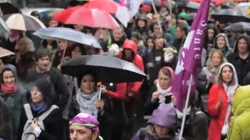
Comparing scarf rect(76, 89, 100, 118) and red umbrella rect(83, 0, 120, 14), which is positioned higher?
red umbrella rect(83, 0, 120, 14)

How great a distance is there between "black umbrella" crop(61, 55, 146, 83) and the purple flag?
1465 mm

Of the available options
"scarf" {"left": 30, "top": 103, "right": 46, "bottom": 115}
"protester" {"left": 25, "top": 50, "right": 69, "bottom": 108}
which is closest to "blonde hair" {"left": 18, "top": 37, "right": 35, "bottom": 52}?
"protester" {"left": 25, "top": 50, "right": 69, "bottom": 108}

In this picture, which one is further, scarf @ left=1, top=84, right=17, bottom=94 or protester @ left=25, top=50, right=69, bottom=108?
protester @ left=25, top=50, right=69, bottom=108

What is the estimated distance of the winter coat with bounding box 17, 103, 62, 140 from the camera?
8344 mm

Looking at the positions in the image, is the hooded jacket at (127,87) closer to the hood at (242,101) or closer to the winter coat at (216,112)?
the winter coat at (216,112)

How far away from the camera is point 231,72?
31.0 feet

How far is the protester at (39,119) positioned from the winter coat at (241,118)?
8.37 ft

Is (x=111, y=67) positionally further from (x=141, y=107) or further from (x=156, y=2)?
(x=156, y=2)

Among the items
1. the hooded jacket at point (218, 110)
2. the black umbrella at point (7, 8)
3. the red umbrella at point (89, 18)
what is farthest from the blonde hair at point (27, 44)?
the hooded jacket at point (218, 110)

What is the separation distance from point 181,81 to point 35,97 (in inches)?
65.0

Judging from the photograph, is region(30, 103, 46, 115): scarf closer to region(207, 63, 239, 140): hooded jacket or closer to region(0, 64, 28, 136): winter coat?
region(0, 64, 28, 136): winter coat

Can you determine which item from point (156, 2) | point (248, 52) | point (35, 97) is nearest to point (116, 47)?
point (248, 52)

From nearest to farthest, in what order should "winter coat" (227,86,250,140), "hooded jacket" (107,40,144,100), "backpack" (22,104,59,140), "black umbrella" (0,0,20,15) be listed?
1. "winter coat" (227,86,250,140)
2. "backpack" (22,104,59,140)
3. "hooded jacket" (107,40,144,100)
4. "black umbrella" (0,0,20,15)

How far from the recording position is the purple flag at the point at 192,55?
25.8ft
